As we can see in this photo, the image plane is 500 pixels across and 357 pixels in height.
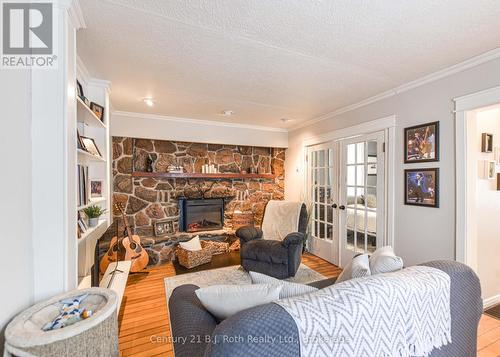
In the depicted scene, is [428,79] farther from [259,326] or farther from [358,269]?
[259,326]

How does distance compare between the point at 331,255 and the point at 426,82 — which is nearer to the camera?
the point at 426,82

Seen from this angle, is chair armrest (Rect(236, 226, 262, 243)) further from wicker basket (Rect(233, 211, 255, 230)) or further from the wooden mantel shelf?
the wooden mantel shelf

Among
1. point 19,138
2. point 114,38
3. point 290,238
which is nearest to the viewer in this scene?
point 19,138

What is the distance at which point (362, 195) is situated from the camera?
3166 mm

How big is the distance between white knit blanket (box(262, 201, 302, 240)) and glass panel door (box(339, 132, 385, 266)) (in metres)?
0.68

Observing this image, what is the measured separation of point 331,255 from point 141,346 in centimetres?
276

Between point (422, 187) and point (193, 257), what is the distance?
2928mm

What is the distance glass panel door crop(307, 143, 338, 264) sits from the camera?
142 inches

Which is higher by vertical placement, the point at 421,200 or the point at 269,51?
the point at 269,51

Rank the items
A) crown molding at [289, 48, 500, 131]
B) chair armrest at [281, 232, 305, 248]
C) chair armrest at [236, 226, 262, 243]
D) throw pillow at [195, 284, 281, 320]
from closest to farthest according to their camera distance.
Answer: throw pillow at [195, 284, 281, 320] < crown molding at [289, 48, 500, 131] < chair armrest at [281, 232, 305, 248] < chair armrest at [236, 226, 262, 243]

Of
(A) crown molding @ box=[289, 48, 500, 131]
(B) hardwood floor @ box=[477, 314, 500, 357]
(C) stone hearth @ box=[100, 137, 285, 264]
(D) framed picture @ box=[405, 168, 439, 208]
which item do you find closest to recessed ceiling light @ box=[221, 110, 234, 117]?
(C) stone hearth @ box=[100, 137, 285, 264]

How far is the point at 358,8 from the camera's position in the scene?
1.41m

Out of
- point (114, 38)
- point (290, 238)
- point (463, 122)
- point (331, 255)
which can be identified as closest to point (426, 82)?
point (463, 122)

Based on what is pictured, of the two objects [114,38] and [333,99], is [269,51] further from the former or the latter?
[333,99]
